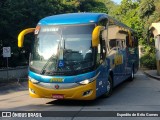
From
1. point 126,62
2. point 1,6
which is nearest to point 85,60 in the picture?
point 126,62

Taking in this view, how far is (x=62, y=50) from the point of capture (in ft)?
37.4

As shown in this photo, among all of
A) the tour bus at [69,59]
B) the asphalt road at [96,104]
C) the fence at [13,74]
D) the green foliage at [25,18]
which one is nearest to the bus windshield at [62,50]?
the tour bus at [69,59]

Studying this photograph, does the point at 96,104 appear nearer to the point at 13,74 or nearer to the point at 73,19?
the point at 73,19

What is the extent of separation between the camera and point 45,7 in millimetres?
28438

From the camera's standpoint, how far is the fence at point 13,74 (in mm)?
22147

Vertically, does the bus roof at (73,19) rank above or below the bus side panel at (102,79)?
above

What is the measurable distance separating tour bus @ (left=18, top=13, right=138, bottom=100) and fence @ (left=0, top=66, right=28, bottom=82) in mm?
10599

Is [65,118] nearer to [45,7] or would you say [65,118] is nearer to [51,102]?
[51,102]

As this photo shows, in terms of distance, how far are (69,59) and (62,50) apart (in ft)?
1.39

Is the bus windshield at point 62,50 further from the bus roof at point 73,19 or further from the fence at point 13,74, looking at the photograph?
the fence at point 13,74

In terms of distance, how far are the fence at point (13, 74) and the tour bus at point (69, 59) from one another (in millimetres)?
10599

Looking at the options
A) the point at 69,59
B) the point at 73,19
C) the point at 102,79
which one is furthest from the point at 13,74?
the point at 69,59

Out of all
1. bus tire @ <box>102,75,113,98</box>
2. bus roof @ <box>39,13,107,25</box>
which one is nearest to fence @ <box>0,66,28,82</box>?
bus tire @ <box>102,75,113,98</box>

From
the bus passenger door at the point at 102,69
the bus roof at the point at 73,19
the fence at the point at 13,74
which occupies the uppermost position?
the bus roof at the point at 73,19
